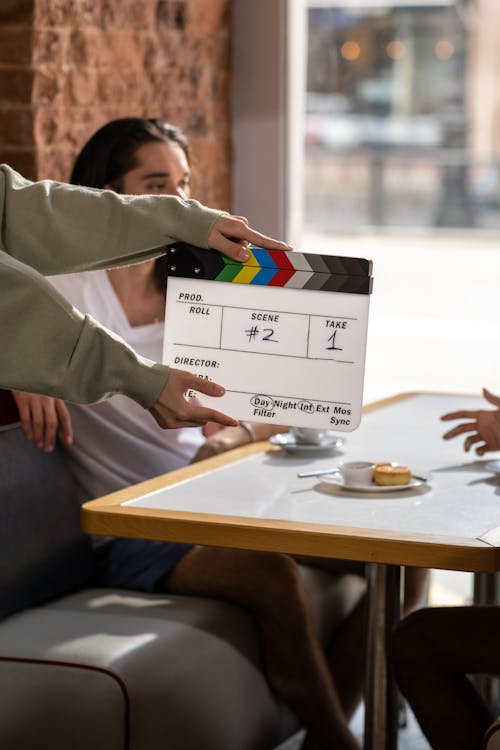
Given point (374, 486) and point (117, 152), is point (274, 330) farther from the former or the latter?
point (117, 152)

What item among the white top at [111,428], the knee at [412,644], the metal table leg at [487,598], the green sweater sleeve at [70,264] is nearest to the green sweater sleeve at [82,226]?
the green sweater sleeve at [70,264]

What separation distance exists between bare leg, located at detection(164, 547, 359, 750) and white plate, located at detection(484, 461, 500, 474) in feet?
1.45

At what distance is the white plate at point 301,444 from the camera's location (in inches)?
107

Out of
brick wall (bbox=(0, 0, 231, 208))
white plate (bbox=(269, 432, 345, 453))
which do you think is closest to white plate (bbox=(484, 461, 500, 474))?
white plate (bbox=(269, 432, 345, 453))

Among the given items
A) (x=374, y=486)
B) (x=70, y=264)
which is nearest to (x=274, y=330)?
(x=70, y=264)

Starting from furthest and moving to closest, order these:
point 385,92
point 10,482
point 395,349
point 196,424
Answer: point 385,92, point 395,349, point 10,482, point 196,424

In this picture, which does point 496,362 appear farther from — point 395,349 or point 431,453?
point 431,453

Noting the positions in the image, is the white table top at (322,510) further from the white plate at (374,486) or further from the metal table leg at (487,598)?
the metal table leg at (487,598)

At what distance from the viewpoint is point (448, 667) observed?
2184 mm

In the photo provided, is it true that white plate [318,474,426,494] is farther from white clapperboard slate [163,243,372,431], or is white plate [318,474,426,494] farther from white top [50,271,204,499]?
white top [50,271,204,499]

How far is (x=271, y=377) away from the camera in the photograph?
6.80 ft

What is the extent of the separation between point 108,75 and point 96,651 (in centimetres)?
188

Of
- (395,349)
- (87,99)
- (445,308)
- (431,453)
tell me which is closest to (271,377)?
(431,453)

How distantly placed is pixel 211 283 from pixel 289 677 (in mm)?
985
